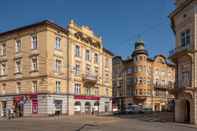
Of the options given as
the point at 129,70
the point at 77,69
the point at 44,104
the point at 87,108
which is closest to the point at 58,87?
the point at 44,104

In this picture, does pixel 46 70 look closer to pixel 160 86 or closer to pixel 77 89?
pixel 77 89

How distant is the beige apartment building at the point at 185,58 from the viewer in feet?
102

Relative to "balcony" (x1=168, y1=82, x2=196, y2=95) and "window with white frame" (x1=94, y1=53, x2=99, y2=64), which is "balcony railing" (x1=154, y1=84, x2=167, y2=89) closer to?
"window with white frame" (x1=94, y1=53, x2=99, y2=64)

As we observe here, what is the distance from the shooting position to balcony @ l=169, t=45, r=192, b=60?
1236 inches

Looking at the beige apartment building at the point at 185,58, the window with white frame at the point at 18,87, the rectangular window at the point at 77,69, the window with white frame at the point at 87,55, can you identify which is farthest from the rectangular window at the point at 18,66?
the beige apartment building at the point at 185,58

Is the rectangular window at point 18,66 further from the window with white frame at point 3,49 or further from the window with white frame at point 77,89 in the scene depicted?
the window with white frame at point 77,89

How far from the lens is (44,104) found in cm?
4497

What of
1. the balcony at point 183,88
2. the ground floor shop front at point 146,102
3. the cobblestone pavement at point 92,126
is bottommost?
the ground floor shop front at point 146,102

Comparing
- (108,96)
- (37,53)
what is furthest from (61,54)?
(108,96)

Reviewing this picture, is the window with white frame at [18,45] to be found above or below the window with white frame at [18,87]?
above

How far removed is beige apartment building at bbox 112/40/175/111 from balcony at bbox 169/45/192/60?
42.6 metres

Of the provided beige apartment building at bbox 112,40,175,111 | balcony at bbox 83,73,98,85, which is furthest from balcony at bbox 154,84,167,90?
balcony at bbox 83,73,98,85

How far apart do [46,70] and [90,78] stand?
444 inches

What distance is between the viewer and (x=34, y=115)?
150ft
